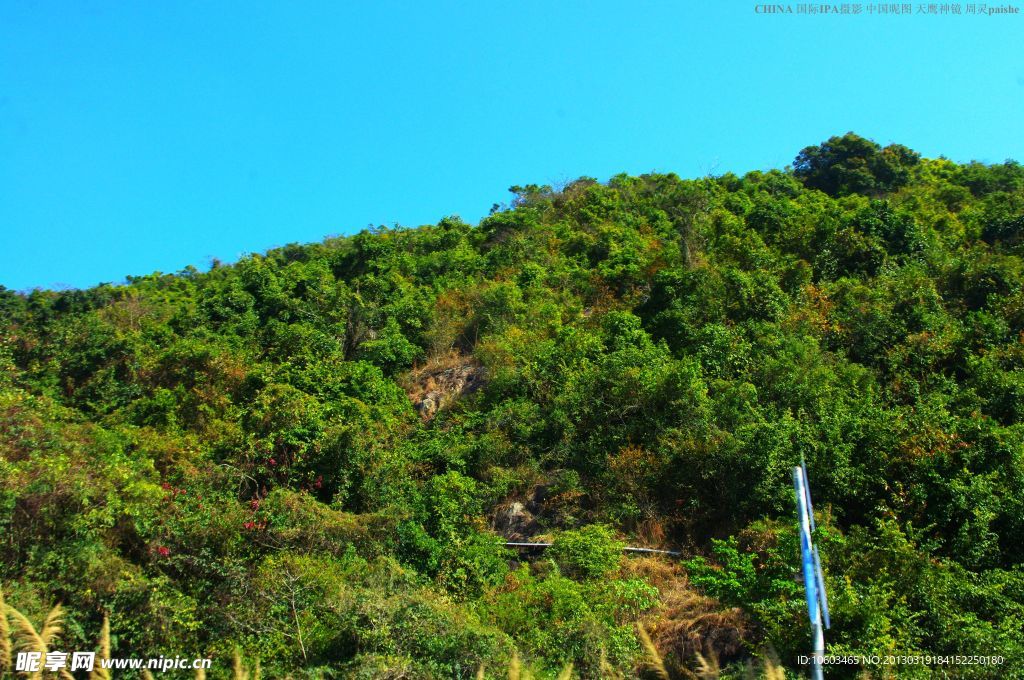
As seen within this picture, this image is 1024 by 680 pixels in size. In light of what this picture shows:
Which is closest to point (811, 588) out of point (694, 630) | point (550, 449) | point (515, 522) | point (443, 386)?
point (694, 630)

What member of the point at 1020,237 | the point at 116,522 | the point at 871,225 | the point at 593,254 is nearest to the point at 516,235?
the point at 593,254

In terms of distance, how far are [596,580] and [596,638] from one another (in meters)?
2.54

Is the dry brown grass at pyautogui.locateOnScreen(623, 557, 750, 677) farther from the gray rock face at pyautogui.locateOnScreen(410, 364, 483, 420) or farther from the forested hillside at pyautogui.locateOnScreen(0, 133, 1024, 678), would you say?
the gray rock face at pyautogui.locateOnScreen(410, 364, 483, 420)

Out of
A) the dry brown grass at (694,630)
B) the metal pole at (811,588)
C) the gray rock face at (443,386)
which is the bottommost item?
the dry brown grass at (694,630)

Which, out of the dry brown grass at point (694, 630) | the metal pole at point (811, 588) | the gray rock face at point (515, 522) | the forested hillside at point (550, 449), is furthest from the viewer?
the gray rock face at point (515, 522)

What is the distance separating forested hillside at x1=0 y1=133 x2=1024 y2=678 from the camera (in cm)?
1037

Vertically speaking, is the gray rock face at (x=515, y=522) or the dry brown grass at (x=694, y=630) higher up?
the gray rock face at (x=515, y=522)

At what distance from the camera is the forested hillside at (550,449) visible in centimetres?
1037

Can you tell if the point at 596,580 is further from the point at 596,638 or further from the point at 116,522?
the point at 116,522

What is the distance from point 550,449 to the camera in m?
16.8

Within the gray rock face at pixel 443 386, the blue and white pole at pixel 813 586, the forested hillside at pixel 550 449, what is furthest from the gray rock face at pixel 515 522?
the blue and white pole at pixel 813 586

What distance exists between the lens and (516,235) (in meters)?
29.2

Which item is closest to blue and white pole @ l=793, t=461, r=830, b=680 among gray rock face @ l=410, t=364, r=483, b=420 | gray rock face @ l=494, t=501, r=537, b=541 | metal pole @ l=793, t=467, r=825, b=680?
metal pole @ l=793, t=467, r=825, b=680

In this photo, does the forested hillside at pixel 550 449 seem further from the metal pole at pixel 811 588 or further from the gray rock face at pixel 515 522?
the metal pole at pixel 811 588
